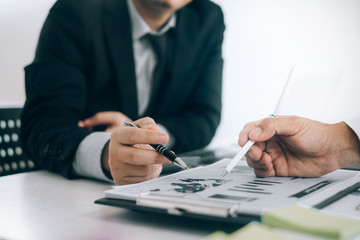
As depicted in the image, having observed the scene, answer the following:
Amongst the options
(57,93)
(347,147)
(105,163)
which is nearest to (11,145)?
(57,93)

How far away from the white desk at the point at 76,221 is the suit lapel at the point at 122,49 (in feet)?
1.77

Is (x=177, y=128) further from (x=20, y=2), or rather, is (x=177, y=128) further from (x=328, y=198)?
(x=20, y=2)

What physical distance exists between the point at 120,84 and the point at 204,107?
1.13ft

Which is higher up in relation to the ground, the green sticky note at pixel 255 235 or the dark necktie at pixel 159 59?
the dark necktie at pixel 159 59

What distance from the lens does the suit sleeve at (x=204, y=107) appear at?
3.80ft

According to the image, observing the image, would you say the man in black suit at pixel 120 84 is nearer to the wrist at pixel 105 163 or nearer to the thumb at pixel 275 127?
the wrist at pixel 105 163

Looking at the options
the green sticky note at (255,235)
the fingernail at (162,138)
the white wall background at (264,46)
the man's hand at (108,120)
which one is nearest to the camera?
the green sticky note at (255,235)

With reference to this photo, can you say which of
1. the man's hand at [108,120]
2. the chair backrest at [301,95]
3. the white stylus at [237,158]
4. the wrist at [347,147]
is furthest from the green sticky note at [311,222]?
the man's hand at [108,120]

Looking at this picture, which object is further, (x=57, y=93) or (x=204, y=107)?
(x=204, y=107)

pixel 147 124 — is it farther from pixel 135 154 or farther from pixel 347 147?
pixel 347 147

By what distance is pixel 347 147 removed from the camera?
0.66 m

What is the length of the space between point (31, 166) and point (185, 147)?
0.50 m

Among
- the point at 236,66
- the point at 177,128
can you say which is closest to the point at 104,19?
the point at 177,128

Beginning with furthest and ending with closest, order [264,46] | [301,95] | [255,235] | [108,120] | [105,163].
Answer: [264,46], [108,120], [301,95], [105,163], [255,235]
